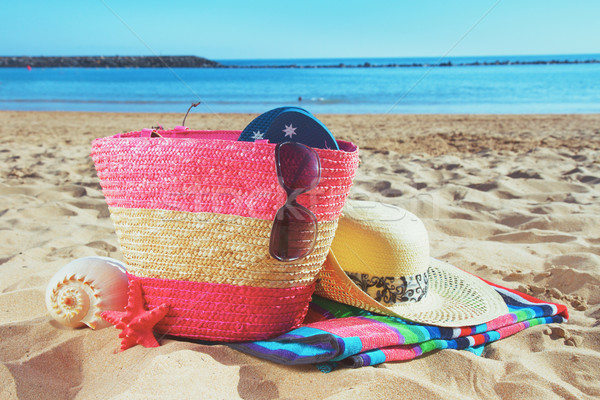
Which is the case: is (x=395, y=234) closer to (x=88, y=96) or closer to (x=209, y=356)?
(x=209, y=356)

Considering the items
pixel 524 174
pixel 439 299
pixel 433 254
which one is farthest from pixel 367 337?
pixel 524 174

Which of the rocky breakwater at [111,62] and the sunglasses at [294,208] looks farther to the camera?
the rocky breakwater at [111,62]

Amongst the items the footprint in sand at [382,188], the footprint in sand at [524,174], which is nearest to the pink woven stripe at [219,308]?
the footprint in sand at [382,188]

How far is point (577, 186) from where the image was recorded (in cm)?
392

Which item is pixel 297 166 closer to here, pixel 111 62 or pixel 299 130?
pixel 299 130

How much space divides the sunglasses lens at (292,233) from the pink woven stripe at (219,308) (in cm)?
17

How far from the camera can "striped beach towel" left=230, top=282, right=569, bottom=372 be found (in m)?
1.46

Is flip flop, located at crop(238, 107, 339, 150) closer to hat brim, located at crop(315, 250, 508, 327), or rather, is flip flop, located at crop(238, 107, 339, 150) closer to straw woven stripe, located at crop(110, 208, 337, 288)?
straw woven stripe, located at crop(110, 208, 337, 288)

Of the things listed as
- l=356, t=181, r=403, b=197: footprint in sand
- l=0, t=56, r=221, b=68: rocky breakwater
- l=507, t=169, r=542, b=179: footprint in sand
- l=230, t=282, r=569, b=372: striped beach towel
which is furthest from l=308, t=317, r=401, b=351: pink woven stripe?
l=0, t=56, r=221, b=68: rocky breakwater

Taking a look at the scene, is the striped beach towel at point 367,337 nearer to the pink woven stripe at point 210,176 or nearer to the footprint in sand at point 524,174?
the pink woven stripe at point 210,176

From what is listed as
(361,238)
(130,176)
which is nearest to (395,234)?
(361,238)

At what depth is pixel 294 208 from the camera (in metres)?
1.43

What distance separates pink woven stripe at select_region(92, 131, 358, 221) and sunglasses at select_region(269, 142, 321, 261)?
30mm

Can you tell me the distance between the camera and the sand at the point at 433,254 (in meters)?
1.41
